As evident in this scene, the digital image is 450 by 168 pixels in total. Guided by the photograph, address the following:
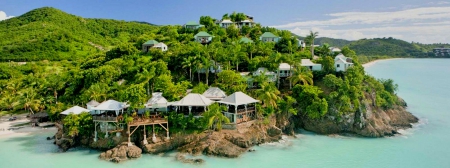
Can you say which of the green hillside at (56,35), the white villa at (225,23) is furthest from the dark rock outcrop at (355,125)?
the green hillside at (56,35)

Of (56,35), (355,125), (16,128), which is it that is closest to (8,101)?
(16,128)

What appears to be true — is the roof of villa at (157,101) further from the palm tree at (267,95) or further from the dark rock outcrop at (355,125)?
the dark rock outcrop at (355,125)

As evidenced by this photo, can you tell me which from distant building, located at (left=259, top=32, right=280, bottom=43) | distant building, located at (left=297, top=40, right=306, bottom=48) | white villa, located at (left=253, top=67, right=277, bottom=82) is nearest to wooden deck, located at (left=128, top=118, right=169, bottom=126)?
white villa, located at (left=253, top=67, right=277, bottom=82)

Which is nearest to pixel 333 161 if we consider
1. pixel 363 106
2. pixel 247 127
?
pixel 247 127

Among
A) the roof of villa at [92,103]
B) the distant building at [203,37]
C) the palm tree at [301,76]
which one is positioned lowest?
the roof of villa at [92,103]

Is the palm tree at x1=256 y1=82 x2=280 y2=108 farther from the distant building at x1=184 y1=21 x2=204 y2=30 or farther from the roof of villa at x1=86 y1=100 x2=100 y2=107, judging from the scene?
the distant building at x1=184 y1=21 x2=204 y2=30
